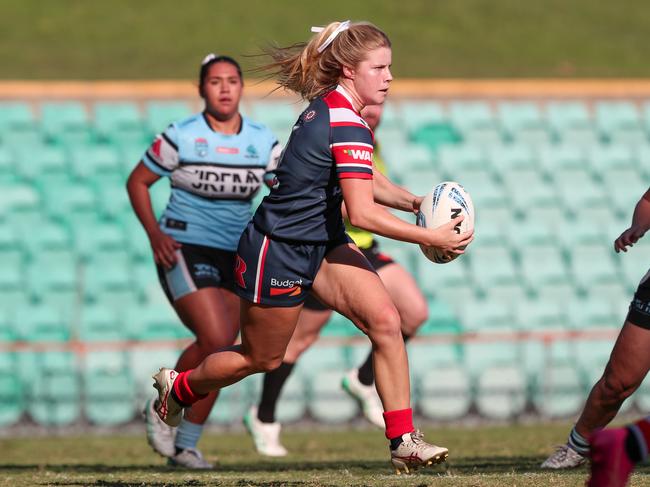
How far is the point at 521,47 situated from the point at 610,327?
22.5 feet


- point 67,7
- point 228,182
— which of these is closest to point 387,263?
point 228,182

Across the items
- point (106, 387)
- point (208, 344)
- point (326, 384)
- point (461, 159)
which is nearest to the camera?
A: point (208, 344)

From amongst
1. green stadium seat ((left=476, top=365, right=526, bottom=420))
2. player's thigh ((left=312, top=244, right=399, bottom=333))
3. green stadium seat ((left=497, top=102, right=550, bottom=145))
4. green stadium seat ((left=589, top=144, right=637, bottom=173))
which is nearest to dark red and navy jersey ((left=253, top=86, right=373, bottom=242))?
player's thigh ((left=312, top=244, right=399, bottom=333))

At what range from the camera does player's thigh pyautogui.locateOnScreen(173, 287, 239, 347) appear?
22.6ft

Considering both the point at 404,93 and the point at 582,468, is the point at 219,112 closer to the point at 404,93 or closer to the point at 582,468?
the point at 582,468

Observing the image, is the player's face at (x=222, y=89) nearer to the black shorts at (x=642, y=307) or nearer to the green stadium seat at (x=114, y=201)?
the black shorts at (x=642, y=307)

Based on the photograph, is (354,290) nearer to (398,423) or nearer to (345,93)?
(398,423)

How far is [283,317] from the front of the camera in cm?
525

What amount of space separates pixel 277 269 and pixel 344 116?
751mm

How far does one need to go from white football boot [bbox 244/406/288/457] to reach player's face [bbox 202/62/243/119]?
2.37 metres

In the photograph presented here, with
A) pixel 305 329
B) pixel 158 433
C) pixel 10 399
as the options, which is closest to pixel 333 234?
pixel 158 433

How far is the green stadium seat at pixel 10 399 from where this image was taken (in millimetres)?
11648

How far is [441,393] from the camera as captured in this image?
12016 mm

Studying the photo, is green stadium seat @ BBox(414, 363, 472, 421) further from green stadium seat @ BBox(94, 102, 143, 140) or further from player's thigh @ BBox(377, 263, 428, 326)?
green stadium seat @ BBox(94, 102, 143, 140)
